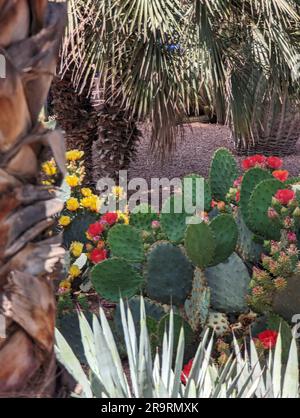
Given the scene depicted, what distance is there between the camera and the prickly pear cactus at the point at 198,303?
346cm

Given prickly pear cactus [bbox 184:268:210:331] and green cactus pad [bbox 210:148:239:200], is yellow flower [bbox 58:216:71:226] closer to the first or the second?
green cactus pad [bbox 210:148:239:200]

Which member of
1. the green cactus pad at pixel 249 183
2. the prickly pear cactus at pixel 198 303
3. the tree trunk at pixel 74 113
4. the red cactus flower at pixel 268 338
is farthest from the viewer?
the tree trunk at pixel 74 113

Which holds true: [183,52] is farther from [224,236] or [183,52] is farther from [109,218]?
[224,236]

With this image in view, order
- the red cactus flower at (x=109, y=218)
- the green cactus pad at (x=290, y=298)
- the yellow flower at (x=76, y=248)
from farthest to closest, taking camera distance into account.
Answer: the red cactus flower at (x=109, y=218) → the yellow flower at (x=76, y=248) → the green cactus pad at (x=290, y=298)

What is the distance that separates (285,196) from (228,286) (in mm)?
513

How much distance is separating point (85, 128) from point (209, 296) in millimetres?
4339

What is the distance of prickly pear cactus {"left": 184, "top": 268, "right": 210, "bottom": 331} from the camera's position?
11.3ft

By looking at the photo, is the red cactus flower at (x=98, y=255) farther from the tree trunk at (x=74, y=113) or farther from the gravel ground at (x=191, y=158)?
the gravel ground at (x=191, y=158)

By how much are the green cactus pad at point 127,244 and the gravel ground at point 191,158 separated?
16.8 ft

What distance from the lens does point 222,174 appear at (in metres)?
4.45

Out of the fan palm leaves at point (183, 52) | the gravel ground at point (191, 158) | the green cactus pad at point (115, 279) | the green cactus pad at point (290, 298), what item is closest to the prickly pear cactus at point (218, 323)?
the green cactus pad at point (290, 298)

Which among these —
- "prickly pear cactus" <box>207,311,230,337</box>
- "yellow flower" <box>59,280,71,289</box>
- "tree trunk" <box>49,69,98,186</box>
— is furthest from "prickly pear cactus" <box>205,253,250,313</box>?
"tree trunk" <box>49,69,98,186</box>

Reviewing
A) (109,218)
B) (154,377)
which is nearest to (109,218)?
(109,218)
